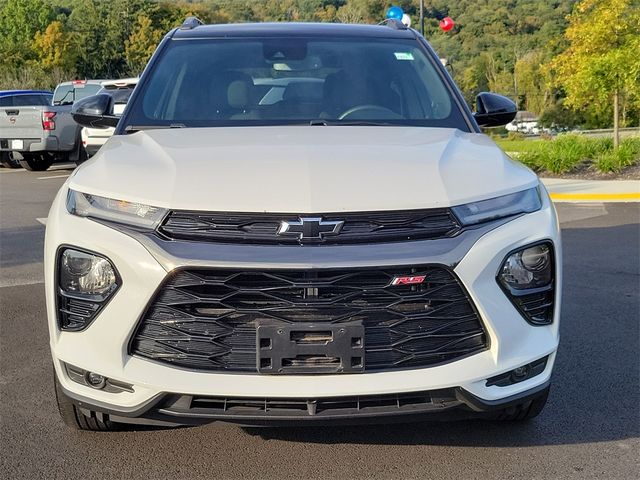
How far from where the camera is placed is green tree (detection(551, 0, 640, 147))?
18391 millimetres

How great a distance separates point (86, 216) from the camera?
9.95 feet

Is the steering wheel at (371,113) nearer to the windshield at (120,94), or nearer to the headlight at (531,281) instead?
the headlight at (531,281)

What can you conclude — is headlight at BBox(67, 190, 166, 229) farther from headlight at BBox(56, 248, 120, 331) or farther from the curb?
the curb

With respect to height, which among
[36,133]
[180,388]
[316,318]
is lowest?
[36,133]

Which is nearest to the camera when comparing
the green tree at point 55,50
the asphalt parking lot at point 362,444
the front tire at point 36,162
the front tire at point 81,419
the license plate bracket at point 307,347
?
the license plate bracket at point 307,347

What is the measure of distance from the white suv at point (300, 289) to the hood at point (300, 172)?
10 mm

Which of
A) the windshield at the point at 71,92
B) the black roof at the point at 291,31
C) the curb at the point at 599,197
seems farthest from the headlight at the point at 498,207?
the windshield at the point at 71,92

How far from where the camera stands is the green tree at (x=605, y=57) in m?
18.4

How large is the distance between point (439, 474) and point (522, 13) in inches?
3999

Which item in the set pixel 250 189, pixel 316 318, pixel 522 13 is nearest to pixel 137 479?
pixel 316 318

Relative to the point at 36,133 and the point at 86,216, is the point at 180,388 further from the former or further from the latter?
the point at 36,133

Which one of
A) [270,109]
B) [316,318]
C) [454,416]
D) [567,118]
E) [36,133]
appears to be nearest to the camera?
[316,318]

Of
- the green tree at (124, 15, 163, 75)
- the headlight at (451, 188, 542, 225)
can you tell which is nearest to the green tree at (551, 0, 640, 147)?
the headlight at (451, 188, 542, 225)

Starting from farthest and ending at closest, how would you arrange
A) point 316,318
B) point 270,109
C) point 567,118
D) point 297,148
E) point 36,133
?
point 567,118, point 36,133, point 270,109, point 297,148, point 316,318
